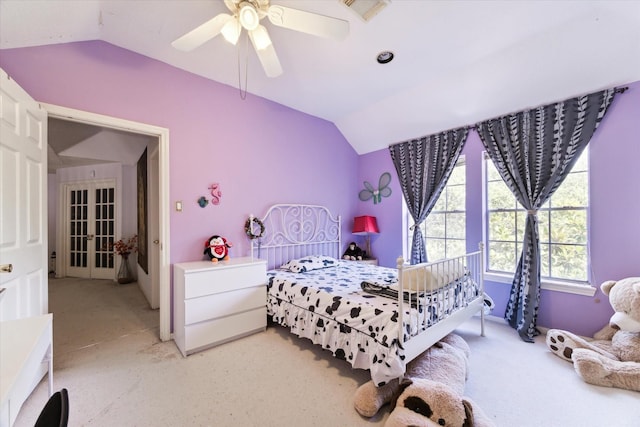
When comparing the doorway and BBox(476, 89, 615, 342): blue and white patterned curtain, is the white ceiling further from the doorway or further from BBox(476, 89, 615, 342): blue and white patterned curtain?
the doorway

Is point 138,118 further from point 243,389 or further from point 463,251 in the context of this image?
point 463,251

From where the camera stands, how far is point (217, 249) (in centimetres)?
260

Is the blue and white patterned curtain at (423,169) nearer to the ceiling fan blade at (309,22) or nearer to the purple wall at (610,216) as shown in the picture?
the purple wall at (610,216)

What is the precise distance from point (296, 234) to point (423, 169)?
1917mm

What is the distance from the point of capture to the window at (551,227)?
2.52 m

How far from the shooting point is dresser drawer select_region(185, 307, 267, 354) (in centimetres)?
224

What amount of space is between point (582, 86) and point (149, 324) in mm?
4887

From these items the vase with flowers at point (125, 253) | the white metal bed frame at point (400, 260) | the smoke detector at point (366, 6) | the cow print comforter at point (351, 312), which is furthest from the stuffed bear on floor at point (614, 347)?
the vase with flowers at point (125, 253)

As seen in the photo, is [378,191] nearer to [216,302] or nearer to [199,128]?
[199,128]

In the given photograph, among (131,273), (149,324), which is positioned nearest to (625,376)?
(149,324)

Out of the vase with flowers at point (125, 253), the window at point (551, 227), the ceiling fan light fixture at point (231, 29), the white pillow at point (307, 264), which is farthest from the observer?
the vase with flowers at point (125, 253)

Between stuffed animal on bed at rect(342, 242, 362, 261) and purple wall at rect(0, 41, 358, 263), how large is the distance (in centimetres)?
72

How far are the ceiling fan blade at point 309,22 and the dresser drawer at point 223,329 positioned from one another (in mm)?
2399

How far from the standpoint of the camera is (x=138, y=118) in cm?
238
